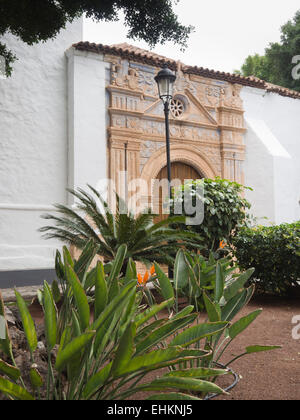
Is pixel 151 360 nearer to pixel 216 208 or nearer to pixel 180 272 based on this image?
pixel 180 272

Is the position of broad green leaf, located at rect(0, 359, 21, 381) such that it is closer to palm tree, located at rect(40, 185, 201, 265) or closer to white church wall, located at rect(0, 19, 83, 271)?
palm tree, located at rect(40, 185, 201, 265)

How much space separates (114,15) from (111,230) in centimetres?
302

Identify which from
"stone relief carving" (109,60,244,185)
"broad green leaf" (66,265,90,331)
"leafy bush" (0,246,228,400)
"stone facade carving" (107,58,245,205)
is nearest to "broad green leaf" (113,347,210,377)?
"leafy bush" (0,246,228,400)

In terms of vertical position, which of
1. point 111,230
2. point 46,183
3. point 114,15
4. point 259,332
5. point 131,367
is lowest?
point 259,332

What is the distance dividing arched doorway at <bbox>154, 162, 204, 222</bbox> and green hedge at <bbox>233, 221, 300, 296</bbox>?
3681 millimetres

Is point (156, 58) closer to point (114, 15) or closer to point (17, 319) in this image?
point (114, 15)

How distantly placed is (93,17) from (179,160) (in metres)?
4.91

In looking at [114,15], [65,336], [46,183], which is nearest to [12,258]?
[46,183]

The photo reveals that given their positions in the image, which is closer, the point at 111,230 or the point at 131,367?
the point at 131,367

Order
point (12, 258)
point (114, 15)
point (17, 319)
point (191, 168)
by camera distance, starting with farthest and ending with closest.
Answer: point (191, 168) < point (12, 258) < point (114, 15) < point (17, 319)

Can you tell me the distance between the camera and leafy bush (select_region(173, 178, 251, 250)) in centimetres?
627

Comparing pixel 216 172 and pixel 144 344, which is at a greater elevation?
pixel 216 172

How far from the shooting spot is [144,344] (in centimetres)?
171

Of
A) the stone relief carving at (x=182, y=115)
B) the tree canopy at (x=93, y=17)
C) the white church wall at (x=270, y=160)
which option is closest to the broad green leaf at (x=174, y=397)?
the tree canopy at (x=93, y=17)
